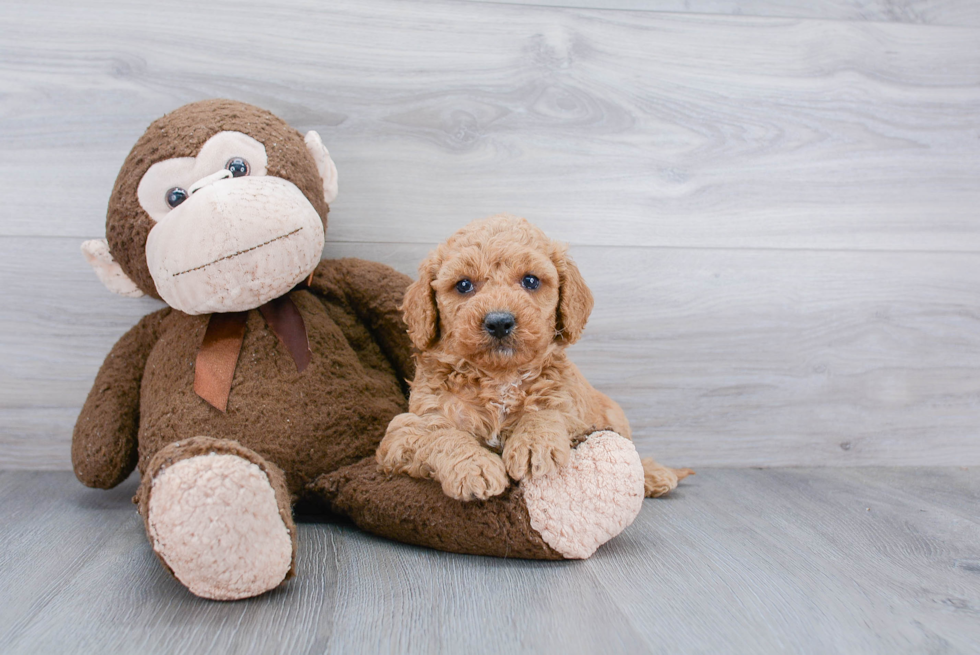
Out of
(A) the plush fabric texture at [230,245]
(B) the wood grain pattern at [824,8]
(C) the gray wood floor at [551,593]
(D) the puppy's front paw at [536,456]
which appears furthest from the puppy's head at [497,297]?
(B) the wood grain pattern at [824,8]

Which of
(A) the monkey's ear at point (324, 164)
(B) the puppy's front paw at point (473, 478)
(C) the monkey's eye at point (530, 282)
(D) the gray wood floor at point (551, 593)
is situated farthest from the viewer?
(A) the monkey's ear at point (324, 164)

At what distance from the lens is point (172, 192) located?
1.15m

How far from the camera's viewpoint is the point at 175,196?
1.15 meters

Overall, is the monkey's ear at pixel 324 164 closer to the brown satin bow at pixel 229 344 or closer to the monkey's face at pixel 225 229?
the monkey's face at pixel 225 229

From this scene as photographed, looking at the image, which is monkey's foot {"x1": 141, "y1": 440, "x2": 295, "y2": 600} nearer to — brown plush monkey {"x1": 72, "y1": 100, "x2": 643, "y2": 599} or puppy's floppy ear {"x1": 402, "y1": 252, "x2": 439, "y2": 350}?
brown plush monkey {"x1": 72, "y1": 100, "x2": 643, "y2": 599}

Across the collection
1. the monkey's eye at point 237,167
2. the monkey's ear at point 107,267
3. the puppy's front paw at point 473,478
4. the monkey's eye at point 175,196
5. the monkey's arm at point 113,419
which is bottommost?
the monkey's arm at point 113,419

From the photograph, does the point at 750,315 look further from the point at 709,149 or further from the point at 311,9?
the point at 311,9

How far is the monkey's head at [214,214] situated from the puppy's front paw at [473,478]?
1.52 ft

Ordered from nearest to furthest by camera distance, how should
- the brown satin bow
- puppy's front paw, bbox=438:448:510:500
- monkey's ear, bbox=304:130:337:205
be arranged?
puppy's front paw, bbox=438:448:510:500
the brown satin bow
monkey's ear, bbox=304:130:337:205

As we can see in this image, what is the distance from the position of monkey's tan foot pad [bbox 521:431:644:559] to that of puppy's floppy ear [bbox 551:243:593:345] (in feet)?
0.68

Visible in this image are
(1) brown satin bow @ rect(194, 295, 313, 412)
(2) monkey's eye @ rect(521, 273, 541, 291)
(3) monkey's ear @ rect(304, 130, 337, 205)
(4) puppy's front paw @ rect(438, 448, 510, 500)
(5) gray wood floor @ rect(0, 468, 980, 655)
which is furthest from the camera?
(3) monkey's ear @ rect(304, 130, 337, 205)

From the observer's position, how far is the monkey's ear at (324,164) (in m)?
1.30

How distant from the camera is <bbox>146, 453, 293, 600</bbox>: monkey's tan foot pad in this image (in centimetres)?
83

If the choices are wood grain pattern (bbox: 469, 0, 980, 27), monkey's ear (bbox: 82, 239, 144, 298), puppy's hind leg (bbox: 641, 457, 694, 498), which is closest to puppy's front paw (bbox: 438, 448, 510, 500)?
puppy's hind leg (bbox: 641, 457, 694, 498)
